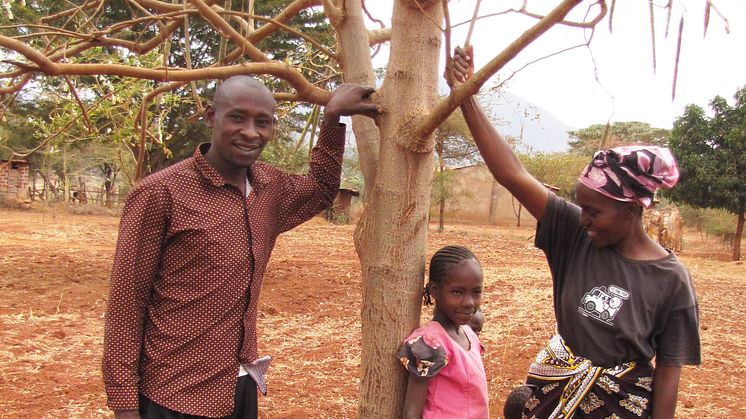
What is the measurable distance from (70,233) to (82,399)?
11.0 m

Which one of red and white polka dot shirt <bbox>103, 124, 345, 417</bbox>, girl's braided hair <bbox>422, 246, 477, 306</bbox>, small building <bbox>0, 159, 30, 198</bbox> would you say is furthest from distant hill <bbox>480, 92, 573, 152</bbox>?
small building <bbox>0, 159, 30, 198</bbox>

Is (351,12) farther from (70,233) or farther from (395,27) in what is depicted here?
(70,233)

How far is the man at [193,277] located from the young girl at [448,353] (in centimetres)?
49

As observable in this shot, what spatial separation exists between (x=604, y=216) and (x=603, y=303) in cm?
23

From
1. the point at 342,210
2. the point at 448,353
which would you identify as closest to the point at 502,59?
the point at 448,353

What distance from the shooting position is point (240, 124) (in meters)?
1.70

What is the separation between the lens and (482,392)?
195 centimetres

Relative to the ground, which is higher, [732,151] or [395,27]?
[732,151]

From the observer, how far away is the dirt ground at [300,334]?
3951 mm

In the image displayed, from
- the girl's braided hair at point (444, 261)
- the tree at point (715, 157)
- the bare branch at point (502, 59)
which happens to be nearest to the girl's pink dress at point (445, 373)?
the girl's braided hair at point (444, 261)

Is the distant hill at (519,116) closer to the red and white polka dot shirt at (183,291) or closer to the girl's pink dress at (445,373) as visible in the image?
the girl's pink dress at (445,373)

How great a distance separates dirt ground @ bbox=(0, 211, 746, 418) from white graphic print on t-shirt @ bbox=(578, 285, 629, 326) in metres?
2.24

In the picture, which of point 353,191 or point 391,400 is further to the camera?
point 353,191

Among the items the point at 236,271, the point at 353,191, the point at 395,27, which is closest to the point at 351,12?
the point at 395,27
